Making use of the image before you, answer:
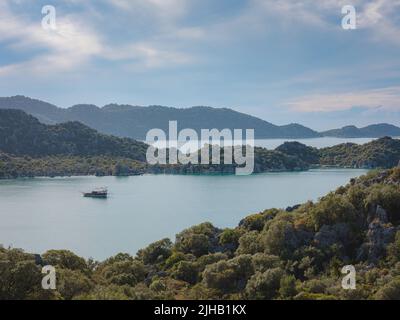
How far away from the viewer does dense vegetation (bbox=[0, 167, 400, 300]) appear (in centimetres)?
2177

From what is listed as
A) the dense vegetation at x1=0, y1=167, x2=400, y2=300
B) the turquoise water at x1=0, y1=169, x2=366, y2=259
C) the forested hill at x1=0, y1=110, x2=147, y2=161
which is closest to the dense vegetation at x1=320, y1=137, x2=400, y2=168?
the turquoise water at x1=0, y1=169, x2=366, y2=259

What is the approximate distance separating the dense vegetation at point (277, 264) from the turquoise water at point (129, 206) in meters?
23.4

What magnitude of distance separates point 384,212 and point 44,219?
2467 inches

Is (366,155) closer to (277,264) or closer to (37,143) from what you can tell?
(37,143)

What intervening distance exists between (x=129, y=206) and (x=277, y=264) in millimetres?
67881

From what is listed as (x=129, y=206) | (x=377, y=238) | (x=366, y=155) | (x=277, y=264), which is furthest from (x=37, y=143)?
(x=377, y=238)

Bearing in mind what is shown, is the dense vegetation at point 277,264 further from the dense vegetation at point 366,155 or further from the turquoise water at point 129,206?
the dense vegetation at point 366,155

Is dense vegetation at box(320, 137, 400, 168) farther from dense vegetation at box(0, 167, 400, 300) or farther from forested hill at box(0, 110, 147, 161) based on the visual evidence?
dense vegetation at box(0, 167, 400, 300)

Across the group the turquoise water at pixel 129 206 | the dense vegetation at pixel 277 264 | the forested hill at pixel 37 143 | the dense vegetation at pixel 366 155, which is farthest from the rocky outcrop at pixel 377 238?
the forested hill at pixel 37 143

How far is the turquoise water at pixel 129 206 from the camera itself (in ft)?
207

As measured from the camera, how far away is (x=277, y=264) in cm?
2611

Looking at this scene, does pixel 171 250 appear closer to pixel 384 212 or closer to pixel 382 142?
pixel 384 212

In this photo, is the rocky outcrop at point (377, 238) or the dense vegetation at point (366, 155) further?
the dense vegetation at point (366, 155)
